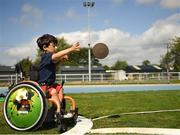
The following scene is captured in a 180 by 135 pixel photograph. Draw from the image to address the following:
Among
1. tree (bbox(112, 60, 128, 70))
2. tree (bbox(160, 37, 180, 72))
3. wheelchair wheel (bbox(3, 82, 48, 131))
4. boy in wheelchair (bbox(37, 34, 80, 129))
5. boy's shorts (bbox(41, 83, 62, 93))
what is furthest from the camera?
tree (bbox(112, 60, 128, 70))

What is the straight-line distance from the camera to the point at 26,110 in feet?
18.5

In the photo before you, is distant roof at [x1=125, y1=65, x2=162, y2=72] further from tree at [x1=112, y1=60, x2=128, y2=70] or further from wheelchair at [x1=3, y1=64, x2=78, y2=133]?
wheelchair at [x1=3, y1=64, x2=78, y2=133]

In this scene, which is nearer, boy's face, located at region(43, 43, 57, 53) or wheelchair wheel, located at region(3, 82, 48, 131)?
wheelchair wheel, located at region(3, 82, 48, 131)

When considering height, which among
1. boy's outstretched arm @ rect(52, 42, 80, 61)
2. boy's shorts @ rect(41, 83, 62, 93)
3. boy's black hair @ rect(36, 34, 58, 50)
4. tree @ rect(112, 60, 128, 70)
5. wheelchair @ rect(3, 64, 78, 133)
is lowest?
wheelchair @ rect(3, 64, 78, 133)

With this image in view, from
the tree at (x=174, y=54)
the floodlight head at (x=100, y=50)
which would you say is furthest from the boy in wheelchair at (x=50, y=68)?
the tree at (x=174, y=54)

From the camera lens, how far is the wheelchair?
218 inches

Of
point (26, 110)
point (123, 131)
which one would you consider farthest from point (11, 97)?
point (123, 131)

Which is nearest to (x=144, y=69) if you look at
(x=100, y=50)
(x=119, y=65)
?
(x=119, y=65)

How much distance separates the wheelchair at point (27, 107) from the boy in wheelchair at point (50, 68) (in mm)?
127

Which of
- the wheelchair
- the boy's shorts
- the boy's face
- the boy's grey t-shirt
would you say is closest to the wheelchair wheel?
the wheelchair

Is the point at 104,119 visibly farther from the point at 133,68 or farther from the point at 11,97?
the point at 133,68

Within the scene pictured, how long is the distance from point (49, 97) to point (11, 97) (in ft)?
1.91

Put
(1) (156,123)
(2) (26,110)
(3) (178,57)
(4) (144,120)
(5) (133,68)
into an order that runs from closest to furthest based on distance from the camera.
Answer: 1. (2) (26,110)
2. (1) (156,123)
3. (4) (144,120)
4. (3) (178,57)
5. (5) (133,68)

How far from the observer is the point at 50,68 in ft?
19.8
